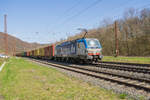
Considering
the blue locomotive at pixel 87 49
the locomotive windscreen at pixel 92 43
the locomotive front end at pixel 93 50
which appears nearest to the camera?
the locomotive front end at pixel 93 50

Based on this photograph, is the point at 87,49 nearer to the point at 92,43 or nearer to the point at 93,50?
the point at 93,50

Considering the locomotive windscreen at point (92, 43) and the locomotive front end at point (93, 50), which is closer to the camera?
the locomotive front end at point (93, 50)

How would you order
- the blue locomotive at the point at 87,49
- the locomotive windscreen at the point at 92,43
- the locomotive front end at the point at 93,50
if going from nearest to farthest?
the locomotive front end at the point at 93,50 < the blue locomotive at the point at 87,49 < the locomotive windscreen at the point at 92,43

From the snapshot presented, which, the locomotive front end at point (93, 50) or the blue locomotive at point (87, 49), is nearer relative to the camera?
the locomotive front end at point (93, 50)

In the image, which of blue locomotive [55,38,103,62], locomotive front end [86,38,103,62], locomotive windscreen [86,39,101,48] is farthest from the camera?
locomotive windscreen [86,39,101,48]

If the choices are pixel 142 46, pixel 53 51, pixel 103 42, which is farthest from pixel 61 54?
pixel 103 42

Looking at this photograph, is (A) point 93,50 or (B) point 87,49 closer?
(B) point 87,49

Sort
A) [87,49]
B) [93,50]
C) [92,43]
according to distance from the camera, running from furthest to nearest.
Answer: [92,43]
[93,50]
[87,49]

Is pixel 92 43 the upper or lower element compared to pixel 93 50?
upper

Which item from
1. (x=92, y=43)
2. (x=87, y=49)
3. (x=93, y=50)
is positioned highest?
(x=92, y=43)

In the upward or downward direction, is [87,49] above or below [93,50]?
above

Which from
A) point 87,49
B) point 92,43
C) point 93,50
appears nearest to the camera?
point 87,49

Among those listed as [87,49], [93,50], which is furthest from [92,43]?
[87,49]

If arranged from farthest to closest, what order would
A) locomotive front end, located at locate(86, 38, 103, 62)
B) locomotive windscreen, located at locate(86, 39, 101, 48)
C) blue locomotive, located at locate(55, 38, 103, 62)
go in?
locomotive windscreen, located at locate(86, 39, 101, 48) → blue locomotive, located at locate(55, 38, 103, 62) → locomotive front end, located at locate(86, 38, 103, 62)
